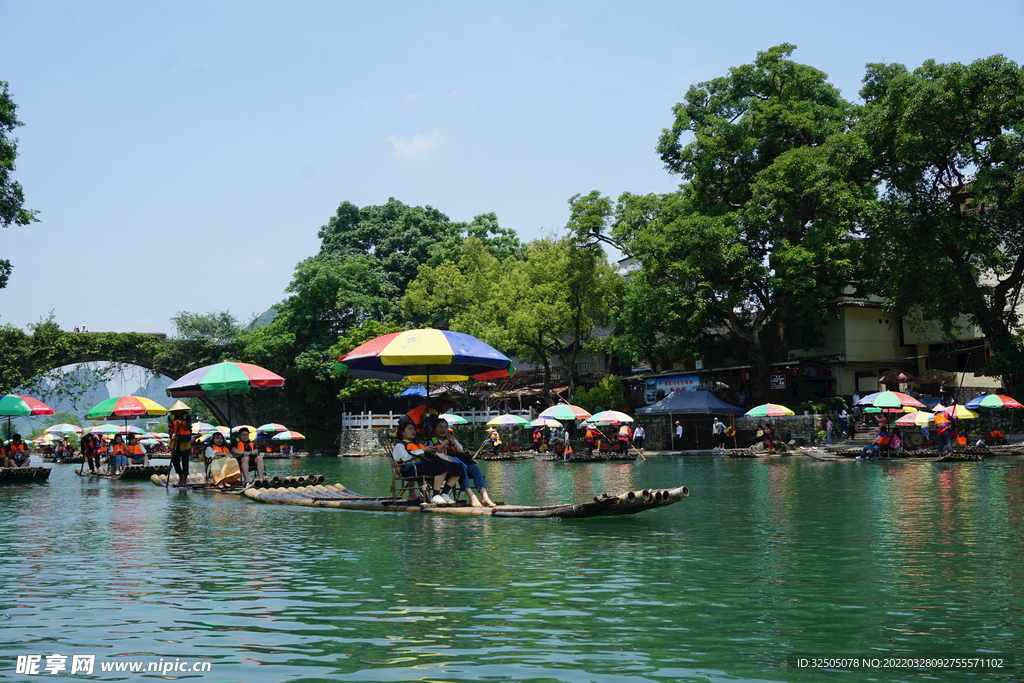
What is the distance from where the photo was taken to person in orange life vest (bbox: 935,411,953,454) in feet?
95.7

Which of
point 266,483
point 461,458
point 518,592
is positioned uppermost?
point 461,458

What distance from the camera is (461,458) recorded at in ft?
47.3

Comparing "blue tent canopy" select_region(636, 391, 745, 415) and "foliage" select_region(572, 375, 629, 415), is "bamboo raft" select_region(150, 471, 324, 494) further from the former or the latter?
"foliage" select_region(572, 375, 629, 415)

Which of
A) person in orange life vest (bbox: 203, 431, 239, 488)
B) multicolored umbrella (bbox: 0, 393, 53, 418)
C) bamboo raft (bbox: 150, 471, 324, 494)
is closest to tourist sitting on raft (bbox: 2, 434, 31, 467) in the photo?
multicolored umbrella (bbox: 0, 393, 53, 418)

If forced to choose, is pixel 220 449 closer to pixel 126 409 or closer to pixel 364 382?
pixel 126 409

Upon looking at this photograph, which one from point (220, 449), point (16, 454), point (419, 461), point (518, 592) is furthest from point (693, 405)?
point (518, 592)

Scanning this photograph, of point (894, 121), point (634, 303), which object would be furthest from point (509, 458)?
point (894, 121)

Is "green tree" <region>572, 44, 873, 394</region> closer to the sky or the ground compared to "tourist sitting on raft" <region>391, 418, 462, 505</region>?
closer to the sky

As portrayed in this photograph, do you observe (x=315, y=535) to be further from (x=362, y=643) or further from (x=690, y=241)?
(x=690, y=241)

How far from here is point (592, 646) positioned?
6.29m

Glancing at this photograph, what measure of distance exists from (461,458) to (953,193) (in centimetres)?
2694

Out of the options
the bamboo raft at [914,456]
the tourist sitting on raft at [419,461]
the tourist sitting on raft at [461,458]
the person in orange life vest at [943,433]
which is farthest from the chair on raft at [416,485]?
the person in orange life vest at [943,433]

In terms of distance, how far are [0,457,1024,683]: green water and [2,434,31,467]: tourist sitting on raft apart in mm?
10933

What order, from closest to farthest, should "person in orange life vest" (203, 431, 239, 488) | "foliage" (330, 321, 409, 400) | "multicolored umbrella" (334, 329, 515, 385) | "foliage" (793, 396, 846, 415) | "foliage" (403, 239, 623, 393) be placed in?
"multicolored umbrella" (334, 329, 515, 385) < "person in orange life vest" (203, 431, 239, 488) < "foliage" (793, 396, 846, 415) < "foliage" (403, 239, 623, 393) < "foliage" (330, 321, 409, 400)
